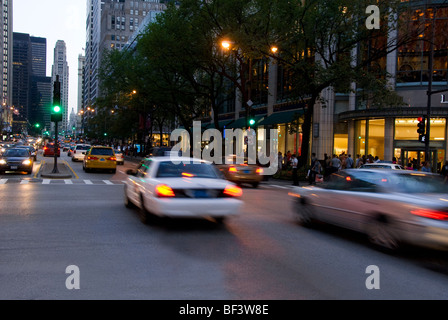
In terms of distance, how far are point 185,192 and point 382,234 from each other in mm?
3880

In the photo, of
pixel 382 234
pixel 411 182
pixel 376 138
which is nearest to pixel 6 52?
pixel 376 138

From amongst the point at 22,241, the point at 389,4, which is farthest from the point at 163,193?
the point at 389,4

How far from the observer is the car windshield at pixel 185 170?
33.1 ft

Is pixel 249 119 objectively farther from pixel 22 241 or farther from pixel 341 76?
pixel 22 241

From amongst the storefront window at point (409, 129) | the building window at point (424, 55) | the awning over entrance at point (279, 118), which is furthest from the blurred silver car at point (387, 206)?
the awning over entrance at point (279, 118)

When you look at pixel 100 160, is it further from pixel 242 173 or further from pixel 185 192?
pixel 185 192

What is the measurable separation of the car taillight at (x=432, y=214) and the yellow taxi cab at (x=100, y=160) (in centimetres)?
2432

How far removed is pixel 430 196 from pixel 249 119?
71.7 feet

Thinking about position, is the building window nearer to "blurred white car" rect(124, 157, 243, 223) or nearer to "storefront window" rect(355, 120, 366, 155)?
"storefront window" rect(355, 120, 366, 155)

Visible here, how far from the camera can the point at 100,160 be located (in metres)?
29.0

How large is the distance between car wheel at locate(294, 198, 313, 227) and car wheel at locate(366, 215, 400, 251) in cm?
209

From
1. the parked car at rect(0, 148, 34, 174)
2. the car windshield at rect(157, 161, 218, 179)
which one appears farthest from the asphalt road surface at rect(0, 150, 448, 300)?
the parked car at rect(0, 148, 34, 174)

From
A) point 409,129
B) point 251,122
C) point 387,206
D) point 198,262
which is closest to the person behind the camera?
point 198,262

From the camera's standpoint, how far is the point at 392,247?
25.0 ft
